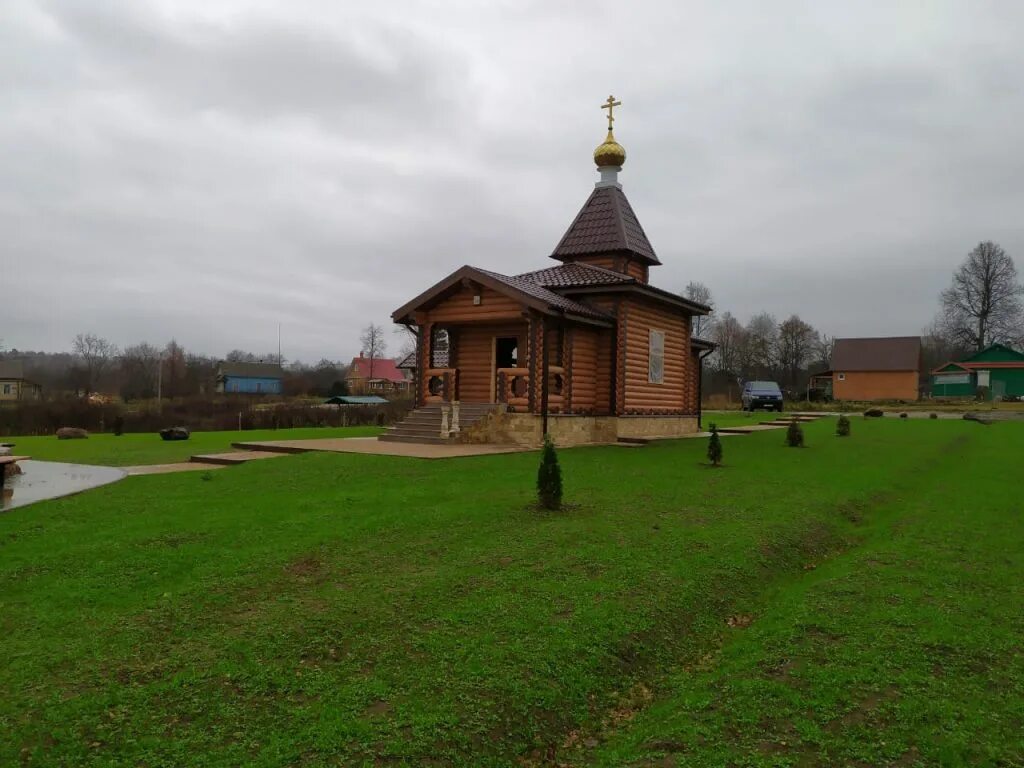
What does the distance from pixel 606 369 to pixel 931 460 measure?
8329 millimetres

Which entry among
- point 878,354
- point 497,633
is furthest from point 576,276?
point 878,354

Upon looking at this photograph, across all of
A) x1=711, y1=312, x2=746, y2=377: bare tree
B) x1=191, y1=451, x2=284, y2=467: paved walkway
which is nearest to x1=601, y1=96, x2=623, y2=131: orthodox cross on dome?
x1=191, y1=451, x2=284, y2=467: paved walkway

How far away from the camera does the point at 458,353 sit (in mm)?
20453

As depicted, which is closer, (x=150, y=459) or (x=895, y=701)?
(x=895, y=701)

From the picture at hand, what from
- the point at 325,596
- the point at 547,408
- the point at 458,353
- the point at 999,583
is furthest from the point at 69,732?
the point at 458,353

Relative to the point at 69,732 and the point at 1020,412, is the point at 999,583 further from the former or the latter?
the point at 1020,412

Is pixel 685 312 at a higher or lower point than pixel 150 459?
higher

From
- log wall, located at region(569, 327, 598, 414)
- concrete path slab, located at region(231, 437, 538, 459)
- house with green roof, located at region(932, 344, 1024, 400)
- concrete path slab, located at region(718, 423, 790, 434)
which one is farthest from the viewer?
house with green roof, located at region(932, 344, 1024, 400)

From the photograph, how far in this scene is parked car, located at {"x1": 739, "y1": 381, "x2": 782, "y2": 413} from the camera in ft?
143

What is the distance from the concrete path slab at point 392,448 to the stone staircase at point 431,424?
0.38 meters

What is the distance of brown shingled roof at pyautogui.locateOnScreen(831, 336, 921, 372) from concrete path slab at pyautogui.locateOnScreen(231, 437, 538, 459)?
162 feet

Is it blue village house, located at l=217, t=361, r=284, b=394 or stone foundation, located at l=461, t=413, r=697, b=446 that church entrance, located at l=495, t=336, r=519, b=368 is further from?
blue village house, located at l=217, t=361, r=284, b=394

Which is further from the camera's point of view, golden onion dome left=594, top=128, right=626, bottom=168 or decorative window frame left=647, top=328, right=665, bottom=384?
golden onion dome left=594, top=128, right=626, bottom=168

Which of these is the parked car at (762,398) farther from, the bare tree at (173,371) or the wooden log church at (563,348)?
the bare tree at (173,371)
